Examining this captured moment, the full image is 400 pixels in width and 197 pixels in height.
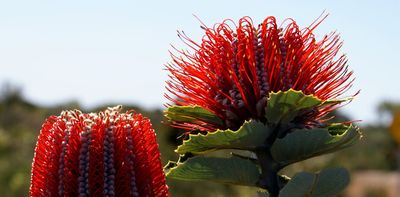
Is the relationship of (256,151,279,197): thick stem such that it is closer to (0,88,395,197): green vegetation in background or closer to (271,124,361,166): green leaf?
(271,124,361,166): green leaf

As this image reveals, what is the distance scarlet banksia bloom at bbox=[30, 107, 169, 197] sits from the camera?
8.30 ft

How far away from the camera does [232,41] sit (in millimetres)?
2748

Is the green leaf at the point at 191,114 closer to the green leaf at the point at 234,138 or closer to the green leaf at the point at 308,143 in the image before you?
the green leaf at the point at 234,138

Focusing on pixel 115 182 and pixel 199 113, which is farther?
pixel 199 113

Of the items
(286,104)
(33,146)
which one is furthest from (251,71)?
(33,146)

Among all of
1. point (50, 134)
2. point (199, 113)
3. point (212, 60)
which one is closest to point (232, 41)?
point (212, 60)

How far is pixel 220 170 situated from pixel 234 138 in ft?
0.50

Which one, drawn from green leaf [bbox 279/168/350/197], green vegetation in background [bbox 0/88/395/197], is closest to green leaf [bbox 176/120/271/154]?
green leaf [bbox 279/168/350/197]

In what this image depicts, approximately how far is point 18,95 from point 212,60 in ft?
165

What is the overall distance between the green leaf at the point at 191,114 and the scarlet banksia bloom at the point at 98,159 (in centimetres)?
13

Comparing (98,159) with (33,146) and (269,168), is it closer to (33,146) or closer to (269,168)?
(269,168)

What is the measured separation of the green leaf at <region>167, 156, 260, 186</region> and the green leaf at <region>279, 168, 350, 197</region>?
0.58 ft

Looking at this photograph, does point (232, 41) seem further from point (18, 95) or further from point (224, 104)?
point (18, 95)

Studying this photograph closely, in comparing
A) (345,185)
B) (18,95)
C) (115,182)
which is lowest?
(345,185)
